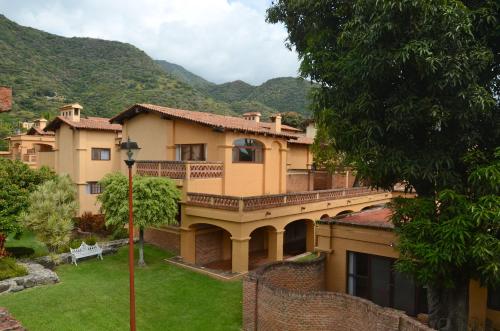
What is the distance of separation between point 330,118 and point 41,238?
16967mm

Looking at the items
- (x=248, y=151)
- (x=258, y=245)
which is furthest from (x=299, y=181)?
(x=248, y=151)

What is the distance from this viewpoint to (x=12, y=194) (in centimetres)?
1994

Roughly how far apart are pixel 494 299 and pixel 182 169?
50.5 ft

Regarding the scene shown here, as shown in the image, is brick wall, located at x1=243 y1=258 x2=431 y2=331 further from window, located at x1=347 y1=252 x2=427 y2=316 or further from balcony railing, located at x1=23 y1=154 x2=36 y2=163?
balcony railing, located at x1=23 y1=154 x2=36 y2=163

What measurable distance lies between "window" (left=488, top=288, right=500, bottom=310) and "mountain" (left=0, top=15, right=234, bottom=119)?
58.4 meters

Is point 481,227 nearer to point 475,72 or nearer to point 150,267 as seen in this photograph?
point 475,72

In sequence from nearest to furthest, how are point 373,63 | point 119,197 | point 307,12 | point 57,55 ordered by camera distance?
point 373,63
point 307,12
point 119,197
point 57,55

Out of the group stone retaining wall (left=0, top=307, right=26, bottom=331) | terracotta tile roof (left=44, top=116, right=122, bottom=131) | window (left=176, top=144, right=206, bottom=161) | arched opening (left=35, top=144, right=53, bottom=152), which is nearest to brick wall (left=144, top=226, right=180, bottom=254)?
window (left=176, top=144, right=206, bottom=161)

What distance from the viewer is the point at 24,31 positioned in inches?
3428

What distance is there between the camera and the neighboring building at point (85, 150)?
98.1ft

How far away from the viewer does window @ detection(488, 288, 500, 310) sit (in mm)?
12766

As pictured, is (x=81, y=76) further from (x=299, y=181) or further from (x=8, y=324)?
(x=8, y=324)

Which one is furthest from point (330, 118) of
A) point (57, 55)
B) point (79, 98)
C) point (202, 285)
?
point (57, 55)

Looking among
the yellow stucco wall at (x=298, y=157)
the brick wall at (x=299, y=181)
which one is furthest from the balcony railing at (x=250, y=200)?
the yellow stucco wall at (x=298, y=157)
